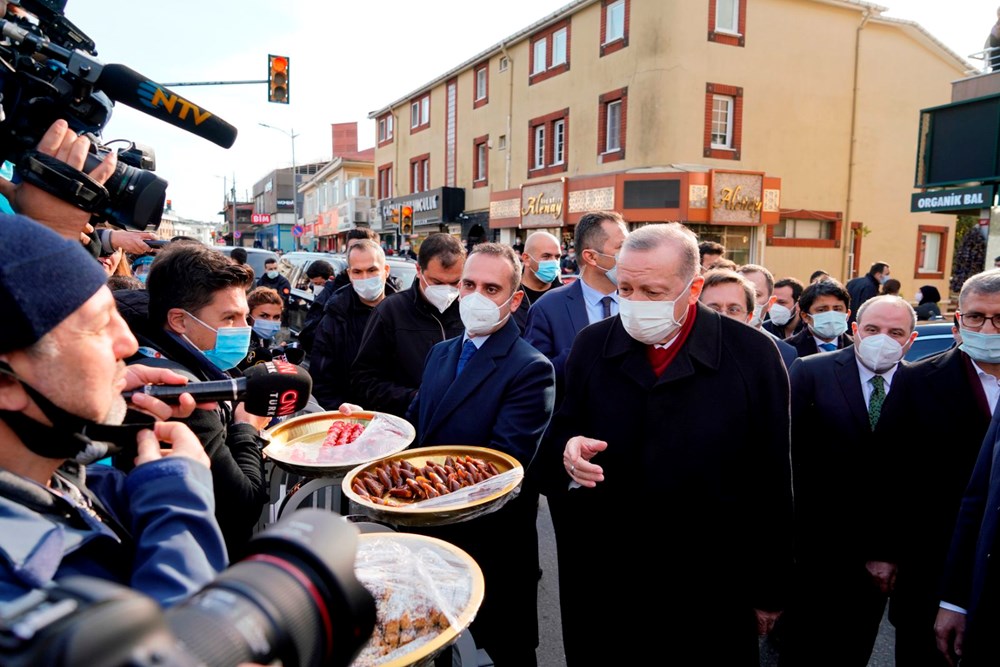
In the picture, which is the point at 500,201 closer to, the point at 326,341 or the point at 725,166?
the point at 725,166

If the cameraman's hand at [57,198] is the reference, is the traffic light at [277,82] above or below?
above

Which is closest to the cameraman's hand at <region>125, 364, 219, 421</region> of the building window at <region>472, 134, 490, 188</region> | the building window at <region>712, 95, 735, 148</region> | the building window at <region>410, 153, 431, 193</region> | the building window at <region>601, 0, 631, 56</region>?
the building window at <region>712, 95, 735, 148</region>

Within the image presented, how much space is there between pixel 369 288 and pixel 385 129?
33.4 metres

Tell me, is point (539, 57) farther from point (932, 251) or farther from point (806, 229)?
point (932, 251)

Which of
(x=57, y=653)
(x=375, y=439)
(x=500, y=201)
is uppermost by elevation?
(x=500, y=201)

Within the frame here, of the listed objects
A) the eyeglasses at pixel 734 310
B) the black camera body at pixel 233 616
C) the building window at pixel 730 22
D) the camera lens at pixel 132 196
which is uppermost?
the building window at pixel 730 22

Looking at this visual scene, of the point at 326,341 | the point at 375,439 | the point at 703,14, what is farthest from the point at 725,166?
the point at 375,439

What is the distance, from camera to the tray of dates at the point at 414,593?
1.73 meters

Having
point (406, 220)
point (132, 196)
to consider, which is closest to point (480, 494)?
point (132, 196)

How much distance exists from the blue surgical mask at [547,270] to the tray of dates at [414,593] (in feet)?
13.5

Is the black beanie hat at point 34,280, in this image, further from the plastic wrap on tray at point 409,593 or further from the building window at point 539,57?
the building window at point 539,57

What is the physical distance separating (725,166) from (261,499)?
65.8ft

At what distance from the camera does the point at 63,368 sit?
1.21 metres

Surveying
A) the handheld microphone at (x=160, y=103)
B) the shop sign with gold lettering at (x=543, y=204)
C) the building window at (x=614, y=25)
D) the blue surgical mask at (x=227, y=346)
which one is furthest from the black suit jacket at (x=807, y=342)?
the shop sign with gold lettering at (x=543, y=204)
